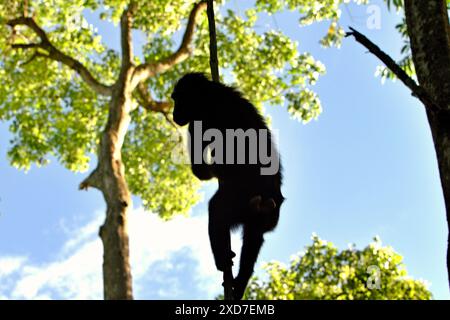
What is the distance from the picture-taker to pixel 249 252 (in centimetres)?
510

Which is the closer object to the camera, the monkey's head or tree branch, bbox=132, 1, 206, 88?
the monkey's head

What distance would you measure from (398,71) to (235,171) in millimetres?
2522

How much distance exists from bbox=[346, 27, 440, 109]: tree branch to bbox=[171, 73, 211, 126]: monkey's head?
10.3 ft

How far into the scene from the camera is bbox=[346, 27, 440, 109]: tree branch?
2506mm

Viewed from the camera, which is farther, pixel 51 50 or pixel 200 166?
pixel 51 50

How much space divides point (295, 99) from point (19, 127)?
9.25 meters

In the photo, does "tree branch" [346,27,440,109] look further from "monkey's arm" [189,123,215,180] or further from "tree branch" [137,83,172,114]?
"tree branch" [137,83,172,114]

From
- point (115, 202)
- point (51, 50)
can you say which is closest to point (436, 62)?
point (115, 202)

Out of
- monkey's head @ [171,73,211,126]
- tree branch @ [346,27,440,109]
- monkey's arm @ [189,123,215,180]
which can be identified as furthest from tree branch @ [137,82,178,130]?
tree branch @ [346,27,440,109]

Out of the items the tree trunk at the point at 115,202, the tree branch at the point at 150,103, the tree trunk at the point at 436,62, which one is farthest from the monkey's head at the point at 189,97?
the tree branch at the point at 150,103

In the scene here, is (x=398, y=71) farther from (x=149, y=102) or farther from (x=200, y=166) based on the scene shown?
(x=149, y=102)

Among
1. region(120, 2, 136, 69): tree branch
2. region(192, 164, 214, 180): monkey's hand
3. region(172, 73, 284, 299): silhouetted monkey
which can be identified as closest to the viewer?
region(172, 73, 284, 299): silhouetted monkey

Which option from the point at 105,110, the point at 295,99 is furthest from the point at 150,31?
the point at 295,99
